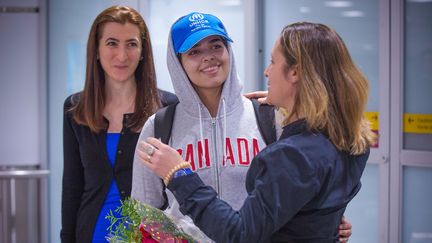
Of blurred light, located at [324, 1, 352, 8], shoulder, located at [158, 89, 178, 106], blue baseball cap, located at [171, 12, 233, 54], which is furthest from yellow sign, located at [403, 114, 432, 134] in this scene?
blue baseball cap, located at [171, 12, 233, 54]

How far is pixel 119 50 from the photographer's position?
2527mm

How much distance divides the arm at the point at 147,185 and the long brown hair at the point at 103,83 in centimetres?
55

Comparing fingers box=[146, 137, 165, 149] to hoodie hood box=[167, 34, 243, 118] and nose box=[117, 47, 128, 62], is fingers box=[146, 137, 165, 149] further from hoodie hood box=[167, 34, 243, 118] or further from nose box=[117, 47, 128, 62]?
nose box=[117, 47, 128, 62]

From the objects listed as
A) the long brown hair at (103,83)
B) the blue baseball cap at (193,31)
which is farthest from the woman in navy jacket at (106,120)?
the blue baseball cap at (193,31)

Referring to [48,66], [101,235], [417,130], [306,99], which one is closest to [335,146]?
[306,99]

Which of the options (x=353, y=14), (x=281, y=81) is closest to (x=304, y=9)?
(x=353, y=14)

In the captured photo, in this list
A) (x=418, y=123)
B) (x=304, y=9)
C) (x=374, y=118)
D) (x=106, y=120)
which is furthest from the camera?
(x=304, y=9)

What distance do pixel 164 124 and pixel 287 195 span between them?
24.2 inches

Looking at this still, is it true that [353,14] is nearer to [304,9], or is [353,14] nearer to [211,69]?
[304,9]

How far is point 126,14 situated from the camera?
2.59 metres

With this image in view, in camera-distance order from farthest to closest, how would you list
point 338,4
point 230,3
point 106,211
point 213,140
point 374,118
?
point 230,3 < point 338,4 < point 374,118 < point 106,211 < point 213,140

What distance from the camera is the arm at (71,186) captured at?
8.35ft

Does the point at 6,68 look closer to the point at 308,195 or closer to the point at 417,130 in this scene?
the point at 417,130

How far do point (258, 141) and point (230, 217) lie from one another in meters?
0.45
